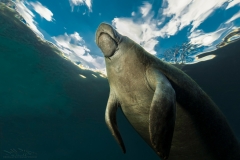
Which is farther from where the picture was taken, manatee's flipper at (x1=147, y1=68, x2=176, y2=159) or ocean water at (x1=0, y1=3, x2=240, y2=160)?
ocean water at (x1=0, y1=3, x2=240, y2=160)

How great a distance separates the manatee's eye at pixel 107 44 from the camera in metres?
2.74

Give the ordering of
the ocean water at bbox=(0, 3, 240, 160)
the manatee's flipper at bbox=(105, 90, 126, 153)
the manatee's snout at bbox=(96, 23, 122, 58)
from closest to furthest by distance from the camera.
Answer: the manatee's snout at bbox=(96, 23, 122, 58)
the manatee's flipper at bbox=(105, 90, 126, 153)
the ocean water at bbox=(0, 3, 240, 160)

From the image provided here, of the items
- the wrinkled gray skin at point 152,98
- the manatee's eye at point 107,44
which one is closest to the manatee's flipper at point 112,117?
the wrinkled gray skin at point 152,98

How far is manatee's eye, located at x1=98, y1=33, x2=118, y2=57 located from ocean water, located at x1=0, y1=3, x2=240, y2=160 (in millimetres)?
10575

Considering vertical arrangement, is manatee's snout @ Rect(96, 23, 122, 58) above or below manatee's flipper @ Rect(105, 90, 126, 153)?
above

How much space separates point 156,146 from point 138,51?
4.75ft

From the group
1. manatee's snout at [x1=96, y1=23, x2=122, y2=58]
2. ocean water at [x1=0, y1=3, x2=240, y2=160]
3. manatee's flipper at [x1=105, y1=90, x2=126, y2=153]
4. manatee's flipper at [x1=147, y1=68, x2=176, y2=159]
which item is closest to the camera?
manatee's flipper at [x1=147, y1=68, x2=176, y2=159]

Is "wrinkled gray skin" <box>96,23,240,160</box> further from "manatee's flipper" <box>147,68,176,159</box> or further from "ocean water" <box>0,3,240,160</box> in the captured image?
"ocean water" <box>0,3,240,160</box>

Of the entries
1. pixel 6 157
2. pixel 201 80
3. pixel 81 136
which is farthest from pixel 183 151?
pixel 6 157

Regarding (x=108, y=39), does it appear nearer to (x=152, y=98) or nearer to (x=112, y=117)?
(x=152, y=98)

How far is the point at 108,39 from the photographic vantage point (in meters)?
2.75

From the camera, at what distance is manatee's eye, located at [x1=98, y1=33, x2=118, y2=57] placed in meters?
2.74

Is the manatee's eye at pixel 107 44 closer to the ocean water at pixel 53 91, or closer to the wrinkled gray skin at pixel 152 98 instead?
the wrinkled gray skin at pixel 152 98

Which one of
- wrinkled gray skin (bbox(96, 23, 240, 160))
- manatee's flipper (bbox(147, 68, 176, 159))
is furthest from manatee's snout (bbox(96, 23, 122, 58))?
manatee's flipper (bbox(147, 68, 176, 159))
